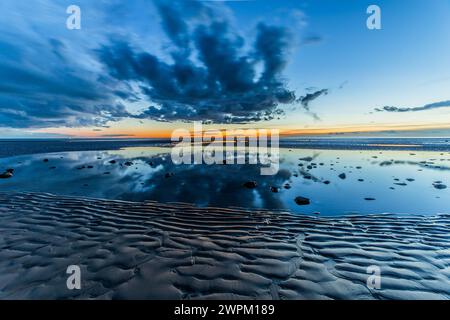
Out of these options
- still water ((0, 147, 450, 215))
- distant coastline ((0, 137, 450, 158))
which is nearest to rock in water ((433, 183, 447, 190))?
still water ((0, 147, 450, 215))

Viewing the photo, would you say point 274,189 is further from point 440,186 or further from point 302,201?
point 440,186

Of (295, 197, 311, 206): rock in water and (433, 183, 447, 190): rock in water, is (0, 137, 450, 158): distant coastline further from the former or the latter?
(295, 197, 311, 206): rock in water

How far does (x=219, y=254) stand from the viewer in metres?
5.06

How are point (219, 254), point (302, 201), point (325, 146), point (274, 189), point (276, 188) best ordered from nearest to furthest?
point (219, 254) < point (302, 201) < point (274, 189) < point (276, 188) < point (325, 146)

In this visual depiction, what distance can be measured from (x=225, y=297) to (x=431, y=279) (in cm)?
396

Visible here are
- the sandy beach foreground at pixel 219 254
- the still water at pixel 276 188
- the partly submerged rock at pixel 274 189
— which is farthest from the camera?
the partly submerged rock at pixel 274 189

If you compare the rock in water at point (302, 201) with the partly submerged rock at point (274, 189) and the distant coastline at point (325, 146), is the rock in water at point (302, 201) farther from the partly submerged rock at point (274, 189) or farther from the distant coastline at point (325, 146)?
the distant coastline at point (325, 146)

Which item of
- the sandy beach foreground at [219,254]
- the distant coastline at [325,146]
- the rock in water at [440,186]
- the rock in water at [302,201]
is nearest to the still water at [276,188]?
the rock in water at [440,186]

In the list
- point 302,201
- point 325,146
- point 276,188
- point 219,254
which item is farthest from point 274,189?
point 325,146

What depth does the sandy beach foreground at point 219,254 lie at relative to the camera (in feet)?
12.7

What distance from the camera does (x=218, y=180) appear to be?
530 inches

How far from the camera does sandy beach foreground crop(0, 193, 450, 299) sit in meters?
3.88

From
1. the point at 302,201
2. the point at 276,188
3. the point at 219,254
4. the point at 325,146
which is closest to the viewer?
the point at 219,254
